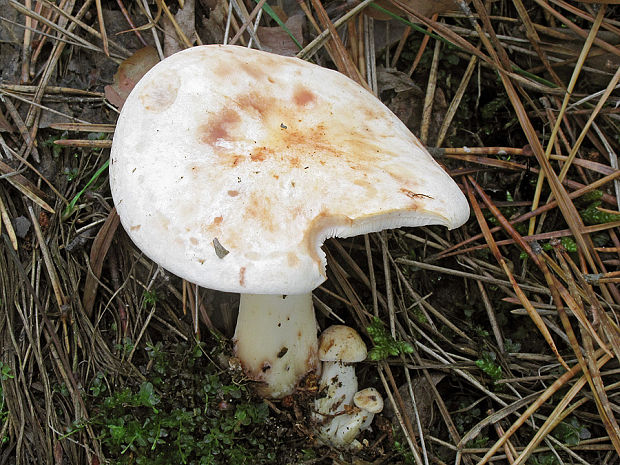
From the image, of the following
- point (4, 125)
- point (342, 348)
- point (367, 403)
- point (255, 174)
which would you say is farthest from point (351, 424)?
point (4, 125)

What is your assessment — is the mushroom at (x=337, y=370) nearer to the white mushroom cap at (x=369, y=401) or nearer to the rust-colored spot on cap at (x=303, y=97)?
the white mushroom cap at (x=369, y=401)

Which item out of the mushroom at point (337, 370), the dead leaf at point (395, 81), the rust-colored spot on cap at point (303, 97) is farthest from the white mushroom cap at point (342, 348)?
the dead leaf at point (395, 81)

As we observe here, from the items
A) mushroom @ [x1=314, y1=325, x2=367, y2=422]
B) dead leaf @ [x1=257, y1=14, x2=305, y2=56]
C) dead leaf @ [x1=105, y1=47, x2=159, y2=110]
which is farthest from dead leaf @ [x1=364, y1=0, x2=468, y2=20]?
mushroom @ [x1=314, y1=325, x2=367, y2=422]

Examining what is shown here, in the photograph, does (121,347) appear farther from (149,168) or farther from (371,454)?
(371,454)

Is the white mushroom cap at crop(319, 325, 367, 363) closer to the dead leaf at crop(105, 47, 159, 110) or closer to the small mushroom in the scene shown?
the small mushroom

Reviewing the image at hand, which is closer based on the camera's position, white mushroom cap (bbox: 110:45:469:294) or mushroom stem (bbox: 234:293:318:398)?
white mushroom cap (bbox: 110:45:469:294)
